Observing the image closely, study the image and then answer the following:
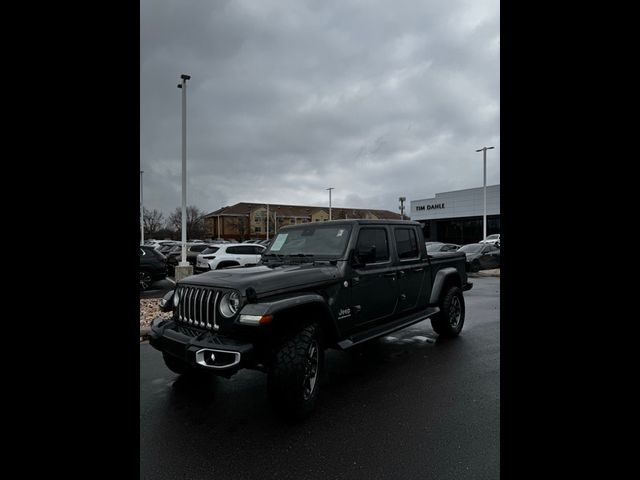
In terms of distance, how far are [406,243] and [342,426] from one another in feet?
9.26

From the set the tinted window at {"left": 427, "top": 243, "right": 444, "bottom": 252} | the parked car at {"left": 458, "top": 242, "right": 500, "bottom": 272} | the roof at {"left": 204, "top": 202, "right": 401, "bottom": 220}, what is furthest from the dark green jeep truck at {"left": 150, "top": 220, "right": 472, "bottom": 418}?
the roof at {"left": 204, "top": 202, "right": 401, "bottom": 220}

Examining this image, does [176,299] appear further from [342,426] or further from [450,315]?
[450,315]

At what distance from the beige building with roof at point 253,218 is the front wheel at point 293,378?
203 feet

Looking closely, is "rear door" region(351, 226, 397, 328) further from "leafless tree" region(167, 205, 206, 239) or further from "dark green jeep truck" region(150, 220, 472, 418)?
"leafless tree" region(167, 205, 206, 239)

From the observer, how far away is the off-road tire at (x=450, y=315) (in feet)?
18.3

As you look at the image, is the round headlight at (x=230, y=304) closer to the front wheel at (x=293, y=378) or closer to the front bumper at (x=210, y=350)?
the front bumper at (x=210, y=350)

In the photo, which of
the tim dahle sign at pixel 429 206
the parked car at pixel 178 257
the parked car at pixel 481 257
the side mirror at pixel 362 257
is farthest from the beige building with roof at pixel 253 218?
the side mirror at pixel 362 257

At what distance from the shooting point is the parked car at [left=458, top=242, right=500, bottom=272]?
16.8 metres

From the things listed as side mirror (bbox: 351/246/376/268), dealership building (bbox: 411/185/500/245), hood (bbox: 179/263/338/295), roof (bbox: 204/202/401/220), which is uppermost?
roof (bbox: 204/202/401/220)

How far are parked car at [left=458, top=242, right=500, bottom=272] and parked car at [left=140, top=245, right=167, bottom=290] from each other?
12894 millimetres
